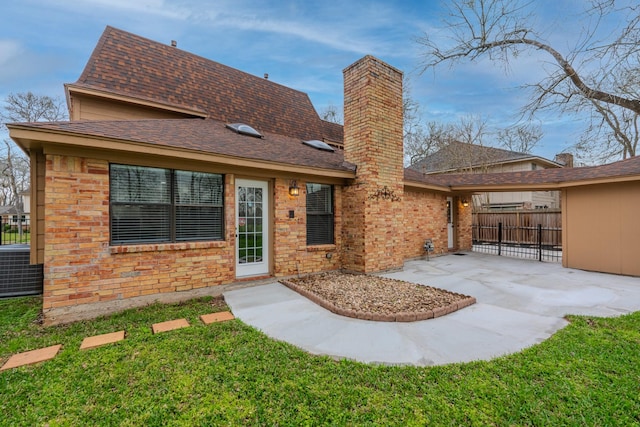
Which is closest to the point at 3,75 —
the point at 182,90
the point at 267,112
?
the point at 182,90

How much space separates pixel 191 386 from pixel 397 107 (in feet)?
24.4

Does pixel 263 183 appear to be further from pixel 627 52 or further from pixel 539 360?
pixel 627 52

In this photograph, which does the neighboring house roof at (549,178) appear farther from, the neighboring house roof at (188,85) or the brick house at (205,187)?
the neighboring house roof at (188,85)

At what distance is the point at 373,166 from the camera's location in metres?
6.94

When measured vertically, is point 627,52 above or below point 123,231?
above

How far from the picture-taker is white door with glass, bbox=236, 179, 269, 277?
585cm

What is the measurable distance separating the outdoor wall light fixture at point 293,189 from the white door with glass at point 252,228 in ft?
1.73

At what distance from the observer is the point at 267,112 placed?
9.89 meters

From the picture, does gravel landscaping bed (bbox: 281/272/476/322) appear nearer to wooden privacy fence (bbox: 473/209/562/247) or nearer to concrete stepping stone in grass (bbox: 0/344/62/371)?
concrete stepping stone in grass (bbox: 0/344/62/371)

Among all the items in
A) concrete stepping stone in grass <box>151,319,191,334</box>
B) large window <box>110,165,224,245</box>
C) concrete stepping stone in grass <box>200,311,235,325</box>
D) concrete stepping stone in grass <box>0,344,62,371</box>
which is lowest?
concrete stepping stone in grass <box>0,344,62,371</box>

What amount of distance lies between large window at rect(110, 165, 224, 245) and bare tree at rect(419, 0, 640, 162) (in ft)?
20.6

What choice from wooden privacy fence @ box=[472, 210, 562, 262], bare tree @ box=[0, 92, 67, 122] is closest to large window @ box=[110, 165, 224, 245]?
wooden privacy fence @ box=[472, 210, 562, 262]

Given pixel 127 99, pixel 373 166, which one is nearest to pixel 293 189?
pixel 373 166

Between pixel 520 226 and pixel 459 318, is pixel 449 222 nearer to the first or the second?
pixel 520 226
